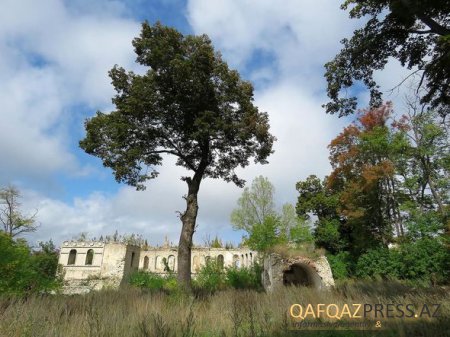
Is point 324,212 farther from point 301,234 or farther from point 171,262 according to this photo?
point 171,262

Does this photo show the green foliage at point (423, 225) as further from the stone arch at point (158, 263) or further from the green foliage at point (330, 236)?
the stone arch at point (158, 263)

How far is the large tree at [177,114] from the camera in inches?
549

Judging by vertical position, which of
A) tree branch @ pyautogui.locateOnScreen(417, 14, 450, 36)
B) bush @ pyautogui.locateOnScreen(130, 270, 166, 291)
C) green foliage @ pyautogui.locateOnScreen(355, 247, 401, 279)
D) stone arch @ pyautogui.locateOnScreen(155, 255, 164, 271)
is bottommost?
bush @ pyautogui.locateOnScreen(130, 270, 166, 291)

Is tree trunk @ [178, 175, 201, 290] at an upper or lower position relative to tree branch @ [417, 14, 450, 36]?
lower

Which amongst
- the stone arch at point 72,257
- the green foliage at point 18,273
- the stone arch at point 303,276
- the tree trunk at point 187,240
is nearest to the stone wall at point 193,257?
the stone arch at point 72,257

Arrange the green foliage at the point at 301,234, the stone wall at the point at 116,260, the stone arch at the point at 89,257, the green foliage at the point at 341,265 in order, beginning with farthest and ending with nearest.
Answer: the stone arch at the point at 89,257, the stone wall at the point at 116,260, the green foliage at the point at 301,234, the green foliage at the point at 341,265

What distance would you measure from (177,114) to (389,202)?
2119cm

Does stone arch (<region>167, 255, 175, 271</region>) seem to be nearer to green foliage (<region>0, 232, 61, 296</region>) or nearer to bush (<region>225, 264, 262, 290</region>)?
bush (<region>225, 264, 262, 290</region>)

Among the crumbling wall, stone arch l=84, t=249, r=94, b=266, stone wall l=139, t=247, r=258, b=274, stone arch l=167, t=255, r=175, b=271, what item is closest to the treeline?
the crumbling wall

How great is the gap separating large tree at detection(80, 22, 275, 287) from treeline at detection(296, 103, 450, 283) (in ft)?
45.4

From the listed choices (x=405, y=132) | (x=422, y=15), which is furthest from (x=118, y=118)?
(x=405, y=132)

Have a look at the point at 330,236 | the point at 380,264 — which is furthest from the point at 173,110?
the point at 330,236

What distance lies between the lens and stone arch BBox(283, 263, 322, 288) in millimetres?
20070

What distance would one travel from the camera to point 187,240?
13906 mm
